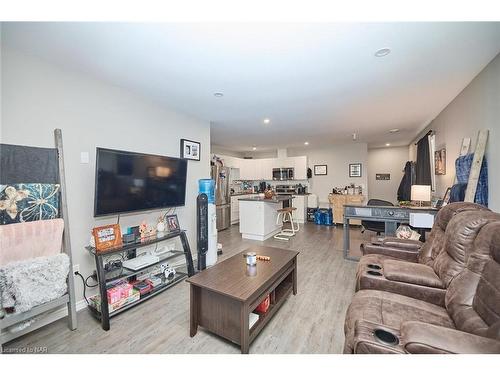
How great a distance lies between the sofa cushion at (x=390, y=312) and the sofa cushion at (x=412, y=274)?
16 centimetres

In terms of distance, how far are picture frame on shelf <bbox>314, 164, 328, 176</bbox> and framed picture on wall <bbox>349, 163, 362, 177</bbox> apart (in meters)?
0.75

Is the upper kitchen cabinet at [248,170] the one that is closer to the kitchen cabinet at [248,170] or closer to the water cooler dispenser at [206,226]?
the kitchen cabinet at [248,170]

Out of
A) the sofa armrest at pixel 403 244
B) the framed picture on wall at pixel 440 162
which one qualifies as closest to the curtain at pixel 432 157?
the framed picture on wall at pixel 440 162

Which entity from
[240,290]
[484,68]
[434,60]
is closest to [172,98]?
[240,290]

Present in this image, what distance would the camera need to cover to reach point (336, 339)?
67.6 inches

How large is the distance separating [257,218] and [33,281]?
12.0 ft

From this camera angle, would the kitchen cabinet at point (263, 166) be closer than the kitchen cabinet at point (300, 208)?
No

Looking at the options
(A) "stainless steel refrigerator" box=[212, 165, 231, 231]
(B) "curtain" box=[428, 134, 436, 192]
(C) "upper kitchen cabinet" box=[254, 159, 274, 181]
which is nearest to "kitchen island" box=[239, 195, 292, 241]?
(A) "stainless steel refrigerator" box=[212, 165, 231, 231]

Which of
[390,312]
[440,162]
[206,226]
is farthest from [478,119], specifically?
[206,226]

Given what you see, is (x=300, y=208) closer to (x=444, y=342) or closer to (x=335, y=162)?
(x=335, y=162)

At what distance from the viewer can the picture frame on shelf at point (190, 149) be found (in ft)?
11.0

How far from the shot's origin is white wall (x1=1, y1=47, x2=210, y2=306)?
5.89ft

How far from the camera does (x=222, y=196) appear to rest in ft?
19.1

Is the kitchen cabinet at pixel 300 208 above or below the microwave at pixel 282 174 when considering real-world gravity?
below
